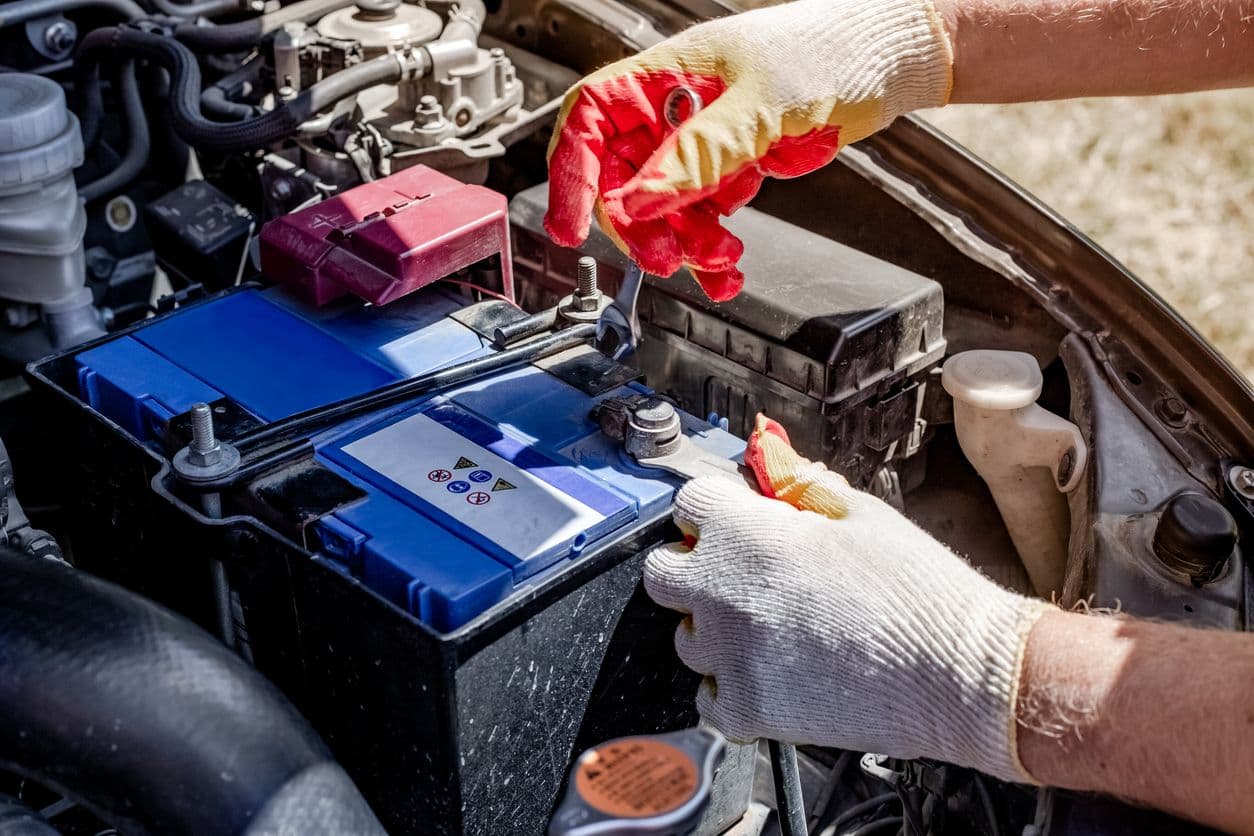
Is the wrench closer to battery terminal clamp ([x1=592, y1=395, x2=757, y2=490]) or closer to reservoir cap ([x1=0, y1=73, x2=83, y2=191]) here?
battery terminal clamp ([x1=592, y1=395, x2=757, y2=490])

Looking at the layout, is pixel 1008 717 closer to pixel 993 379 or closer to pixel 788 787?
pixel 788 787

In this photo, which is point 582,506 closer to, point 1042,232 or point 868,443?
point 868,443

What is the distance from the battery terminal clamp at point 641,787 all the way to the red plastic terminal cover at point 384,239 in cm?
64

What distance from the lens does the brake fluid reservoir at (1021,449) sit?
137 centimetres

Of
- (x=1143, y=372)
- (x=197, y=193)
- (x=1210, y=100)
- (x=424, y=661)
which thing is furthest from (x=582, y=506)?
(x=1210, y=100)

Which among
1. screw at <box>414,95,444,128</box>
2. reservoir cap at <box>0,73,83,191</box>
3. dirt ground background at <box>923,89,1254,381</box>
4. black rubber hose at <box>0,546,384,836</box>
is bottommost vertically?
dirt ground background at <box>923,89,1254,381</box>

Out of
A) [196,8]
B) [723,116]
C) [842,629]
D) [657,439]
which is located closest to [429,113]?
[196,8]

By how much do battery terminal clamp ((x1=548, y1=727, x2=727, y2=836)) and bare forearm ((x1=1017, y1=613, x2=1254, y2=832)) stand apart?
0.30 metres

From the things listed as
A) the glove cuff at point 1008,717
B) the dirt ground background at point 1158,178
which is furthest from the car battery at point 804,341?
the dirt ground background at point 1158,178

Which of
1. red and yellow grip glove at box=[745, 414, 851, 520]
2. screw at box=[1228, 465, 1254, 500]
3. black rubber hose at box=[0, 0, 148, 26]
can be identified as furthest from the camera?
black rubber hose at box=[0, 0, 148, 26]

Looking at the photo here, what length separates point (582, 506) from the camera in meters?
1.06

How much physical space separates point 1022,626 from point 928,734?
0.11 meters

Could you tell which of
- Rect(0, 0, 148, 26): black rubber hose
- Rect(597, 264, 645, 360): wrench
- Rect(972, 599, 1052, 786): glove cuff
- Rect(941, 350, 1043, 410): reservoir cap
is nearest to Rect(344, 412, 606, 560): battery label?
Rect(597, 264, 645, 360): wrench

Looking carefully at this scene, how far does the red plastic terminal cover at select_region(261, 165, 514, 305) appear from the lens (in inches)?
50.4
